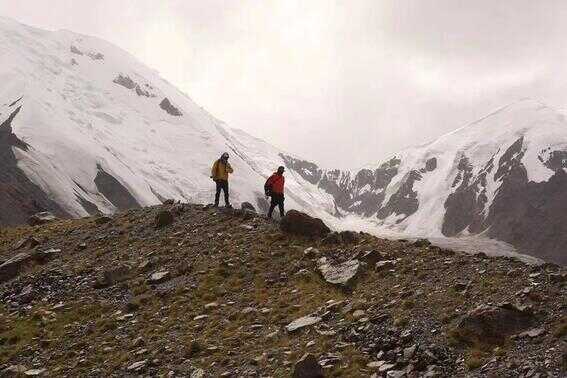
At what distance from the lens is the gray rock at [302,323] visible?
18.5 metres

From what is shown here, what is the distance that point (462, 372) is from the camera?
14555mm

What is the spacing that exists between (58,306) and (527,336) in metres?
16.2

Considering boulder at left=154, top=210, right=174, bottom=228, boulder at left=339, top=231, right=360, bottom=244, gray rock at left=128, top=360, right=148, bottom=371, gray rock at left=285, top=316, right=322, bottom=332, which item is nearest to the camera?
gray rock at left=128, top=360, right=148, bottom=371

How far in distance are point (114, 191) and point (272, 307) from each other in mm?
161931

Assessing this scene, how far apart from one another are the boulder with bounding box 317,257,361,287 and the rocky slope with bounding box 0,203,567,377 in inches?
2.2

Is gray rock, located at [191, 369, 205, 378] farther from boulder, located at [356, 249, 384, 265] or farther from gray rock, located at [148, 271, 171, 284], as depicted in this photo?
boulder, located at [356, 249, 384, 265]

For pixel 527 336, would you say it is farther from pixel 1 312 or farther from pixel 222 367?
pixel 1 312

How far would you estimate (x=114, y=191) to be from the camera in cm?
17562

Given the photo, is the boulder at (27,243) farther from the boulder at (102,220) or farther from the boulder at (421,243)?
the boulder at (421,243)


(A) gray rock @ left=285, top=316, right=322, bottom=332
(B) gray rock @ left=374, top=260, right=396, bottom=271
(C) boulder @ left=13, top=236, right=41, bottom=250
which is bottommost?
(A) gray rock @ left=285, top=316, right=322, bottom=332

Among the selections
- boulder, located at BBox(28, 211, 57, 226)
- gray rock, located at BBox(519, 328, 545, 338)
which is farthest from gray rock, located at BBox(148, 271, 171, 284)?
boulder, located at BBox(28, 211, 57, 226)

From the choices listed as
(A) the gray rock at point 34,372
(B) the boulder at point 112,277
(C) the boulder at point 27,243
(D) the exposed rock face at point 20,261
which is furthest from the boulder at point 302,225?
(C) the boulder at point 27,243

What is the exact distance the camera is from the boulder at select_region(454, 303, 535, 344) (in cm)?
1563

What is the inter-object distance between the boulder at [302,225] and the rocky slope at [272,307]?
52 millimetres
